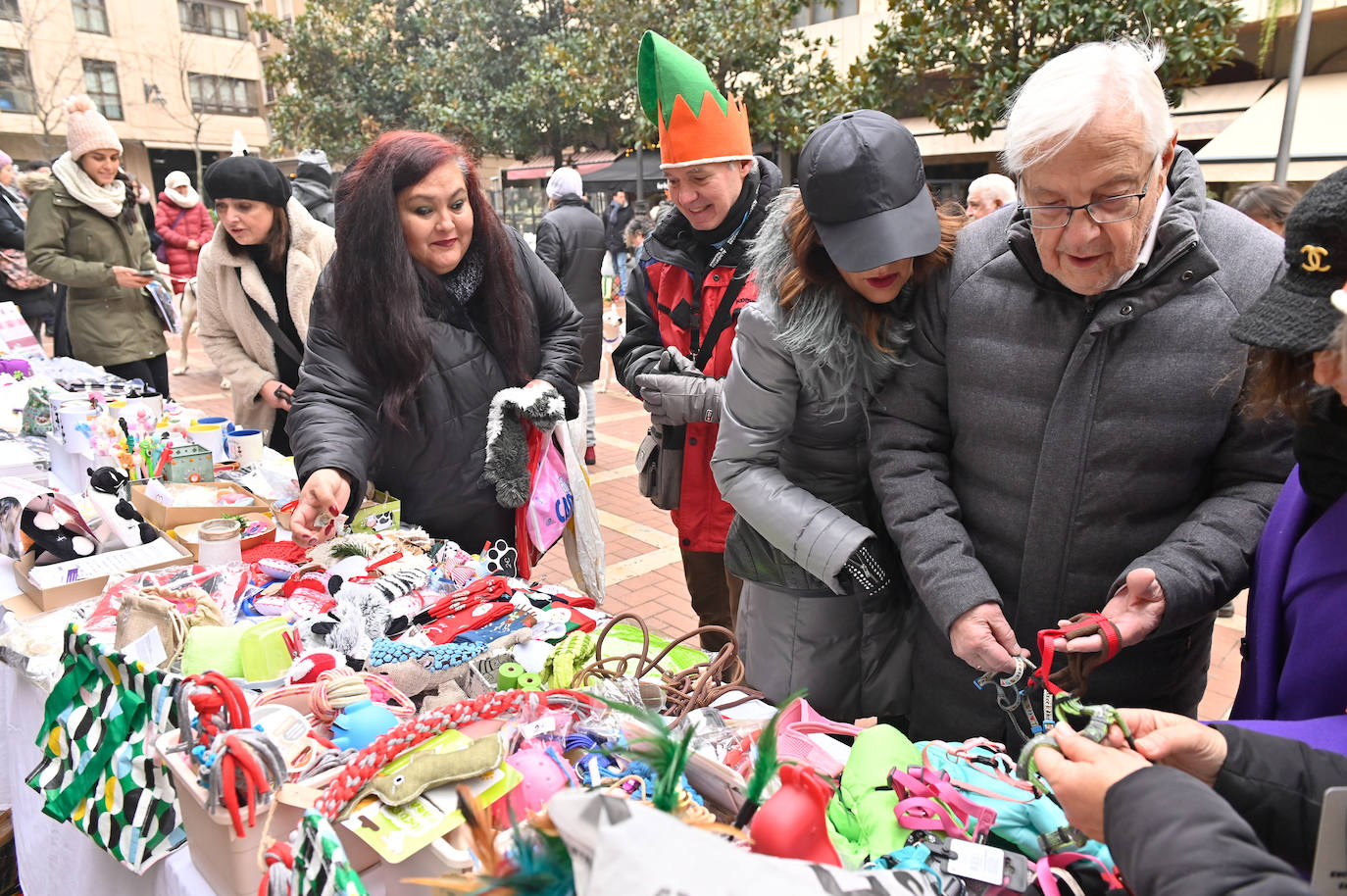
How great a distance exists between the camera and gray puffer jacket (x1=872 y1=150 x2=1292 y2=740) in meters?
1.39

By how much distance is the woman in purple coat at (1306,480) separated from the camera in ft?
3.27

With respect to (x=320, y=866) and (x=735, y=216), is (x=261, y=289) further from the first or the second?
(x=320, y=866)

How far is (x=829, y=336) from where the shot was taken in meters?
1.58

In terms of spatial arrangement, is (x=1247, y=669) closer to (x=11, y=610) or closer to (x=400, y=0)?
(x=11, y=610)

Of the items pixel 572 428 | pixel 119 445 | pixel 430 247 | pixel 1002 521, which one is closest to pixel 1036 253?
pixel 1002 521

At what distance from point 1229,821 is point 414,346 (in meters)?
1.97

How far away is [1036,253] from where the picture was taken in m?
1.48

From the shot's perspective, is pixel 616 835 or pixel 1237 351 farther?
pixel 1237 351

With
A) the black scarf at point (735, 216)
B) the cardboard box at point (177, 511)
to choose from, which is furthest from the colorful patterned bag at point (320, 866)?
the black scarf at point (735, 216)

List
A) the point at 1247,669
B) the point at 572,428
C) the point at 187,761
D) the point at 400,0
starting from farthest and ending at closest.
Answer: the point at 400,0 < the point at 572,428 < the point at 1247,669 < the point at 187,761

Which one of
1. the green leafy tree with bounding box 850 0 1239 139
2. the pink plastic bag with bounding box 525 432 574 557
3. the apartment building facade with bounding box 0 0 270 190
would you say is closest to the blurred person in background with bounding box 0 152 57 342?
the pink plastic bag with bounding box 525 432 574 557

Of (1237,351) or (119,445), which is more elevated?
(1237,351)

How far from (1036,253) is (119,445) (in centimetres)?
280

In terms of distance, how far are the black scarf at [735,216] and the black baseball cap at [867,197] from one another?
2.98 ft
